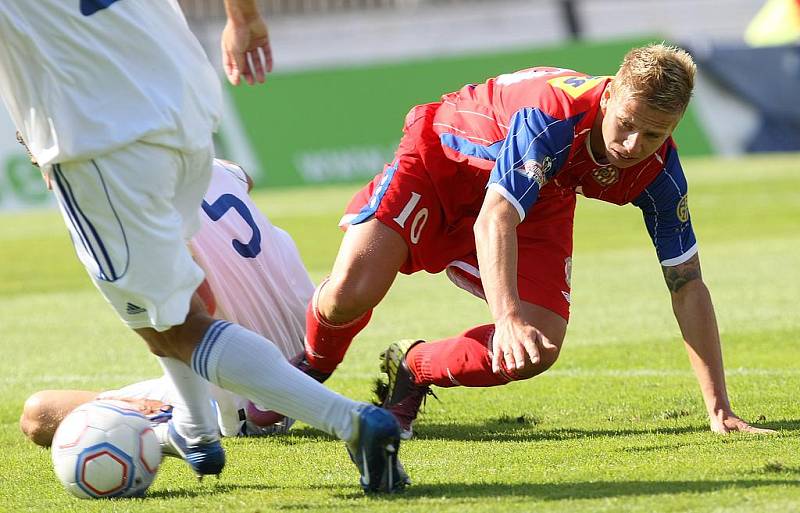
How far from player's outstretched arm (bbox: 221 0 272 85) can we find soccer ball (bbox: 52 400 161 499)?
4.26ft

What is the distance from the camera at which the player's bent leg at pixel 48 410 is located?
514 centimetres

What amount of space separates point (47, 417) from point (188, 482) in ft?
3.23

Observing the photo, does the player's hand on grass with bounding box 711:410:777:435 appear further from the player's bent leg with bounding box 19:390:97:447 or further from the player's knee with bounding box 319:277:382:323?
the player's bent leg with bounding box 19:390:97:447

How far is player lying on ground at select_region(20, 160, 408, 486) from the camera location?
517 cm

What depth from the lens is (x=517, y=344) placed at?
4.00 metres

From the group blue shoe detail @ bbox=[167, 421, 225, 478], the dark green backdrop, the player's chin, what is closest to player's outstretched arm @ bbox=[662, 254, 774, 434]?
the player's chin

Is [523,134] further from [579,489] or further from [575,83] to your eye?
[579,489]

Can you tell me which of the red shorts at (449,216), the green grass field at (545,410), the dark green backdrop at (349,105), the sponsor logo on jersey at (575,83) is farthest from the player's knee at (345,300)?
the dark green backdrop at (349,105)

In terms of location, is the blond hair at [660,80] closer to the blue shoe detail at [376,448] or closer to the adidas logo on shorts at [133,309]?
the blue shoe detail at [376,448]

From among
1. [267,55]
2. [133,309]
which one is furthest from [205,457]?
[267,55]

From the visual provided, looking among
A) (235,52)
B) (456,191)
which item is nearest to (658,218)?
(456,191)

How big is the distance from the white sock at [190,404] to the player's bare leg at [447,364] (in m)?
1.21

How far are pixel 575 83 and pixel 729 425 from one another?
4.68 feet

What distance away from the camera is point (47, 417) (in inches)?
203
